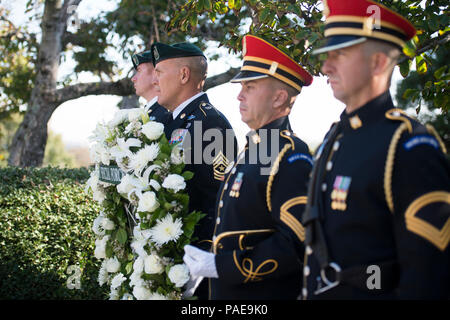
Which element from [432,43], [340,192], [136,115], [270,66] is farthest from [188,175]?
[432,43]

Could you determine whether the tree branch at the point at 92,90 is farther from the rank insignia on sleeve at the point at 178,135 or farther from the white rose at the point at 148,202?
the white rose at the point at 148,202

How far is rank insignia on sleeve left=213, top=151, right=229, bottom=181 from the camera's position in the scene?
366 centimetres

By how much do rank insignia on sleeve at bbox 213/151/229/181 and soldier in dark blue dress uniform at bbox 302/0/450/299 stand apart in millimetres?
1435

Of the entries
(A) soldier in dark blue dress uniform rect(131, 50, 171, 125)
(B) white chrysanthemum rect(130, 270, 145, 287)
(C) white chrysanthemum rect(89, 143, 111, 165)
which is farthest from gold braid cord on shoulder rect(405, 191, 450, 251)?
(A) soldier in dark blue dress uniform rect(131, 50, 171, 125)

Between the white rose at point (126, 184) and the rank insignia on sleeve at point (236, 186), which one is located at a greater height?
the white rose at point (126, 184)

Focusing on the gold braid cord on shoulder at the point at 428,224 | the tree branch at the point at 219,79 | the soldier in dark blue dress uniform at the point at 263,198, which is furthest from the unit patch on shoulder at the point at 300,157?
the tree branch at the point at 219,79

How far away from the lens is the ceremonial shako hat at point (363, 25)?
2088 mm

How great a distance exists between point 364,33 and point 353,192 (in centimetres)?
72

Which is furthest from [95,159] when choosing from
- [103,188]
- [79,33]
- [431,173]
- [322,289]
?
[79,33]

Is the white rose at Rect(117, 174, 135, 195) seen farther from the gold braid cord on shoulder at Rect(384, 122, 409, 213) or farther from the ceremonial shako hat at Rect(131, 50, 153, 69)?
the gold braid cord on shoulder at Rect(384, 122, 409, 213)

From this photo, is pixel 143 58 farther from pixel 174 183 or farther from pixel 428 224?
pixel 428 224

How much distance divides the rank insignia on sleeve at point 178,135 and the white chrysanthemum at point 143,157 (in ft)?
1.22

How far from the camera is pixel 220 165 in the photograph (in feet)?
12.1

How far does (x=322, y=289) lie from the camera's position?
2088mm
